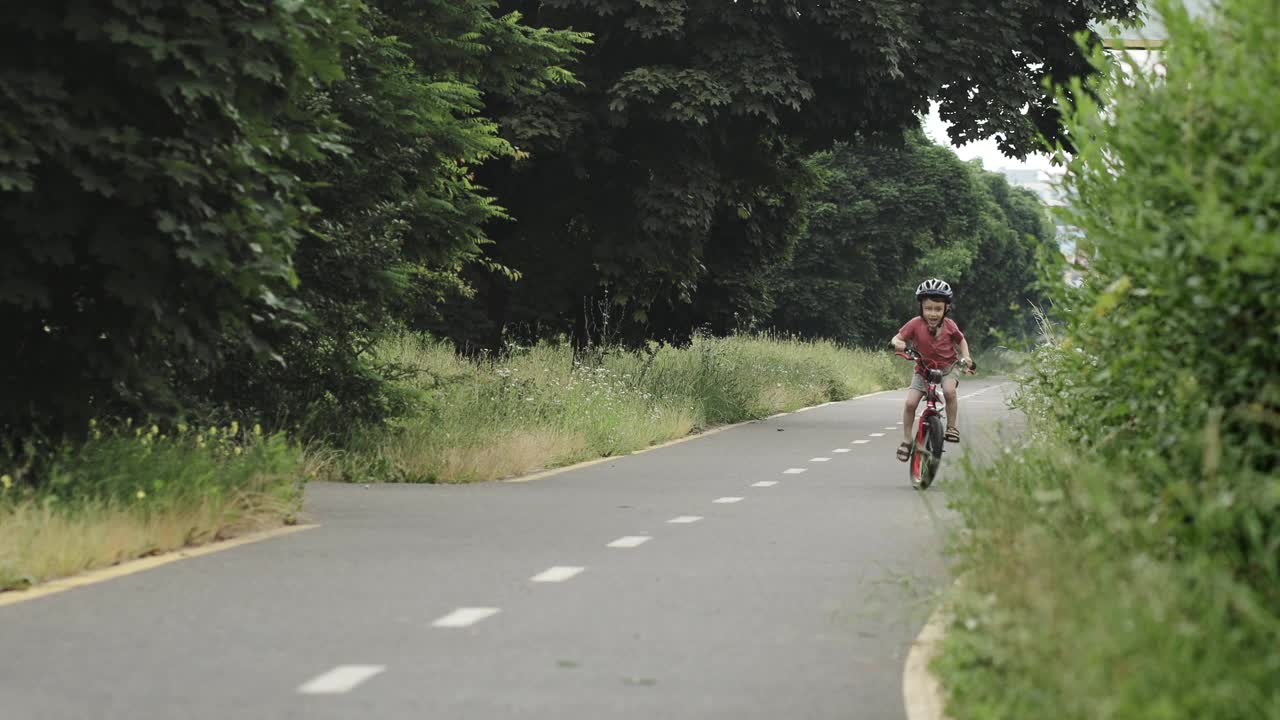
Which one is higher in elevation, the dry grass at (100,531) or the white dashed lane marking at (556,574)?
the dry grass at (100,531)

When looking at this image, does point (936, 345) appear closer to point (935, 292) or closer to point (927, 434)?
point (935, 292)

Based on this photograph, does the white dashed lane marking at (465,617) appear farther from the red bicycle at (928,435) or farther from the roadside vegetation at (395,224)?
the red bicycle at (928,435)

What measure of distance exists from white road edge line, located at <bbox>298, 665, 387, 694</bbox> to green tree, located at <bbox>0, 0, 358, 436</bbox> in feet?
13.2

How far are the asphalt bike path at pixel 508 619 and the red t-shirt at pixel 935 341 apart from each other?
2840 millimetres

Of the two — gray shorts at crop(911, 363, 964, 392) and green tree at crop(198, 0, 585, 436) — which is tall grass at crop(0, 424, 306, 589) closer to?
green tree at crop(198, 0, 585, 436)

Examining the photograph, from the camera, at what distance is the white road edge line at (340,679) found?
6.74 m

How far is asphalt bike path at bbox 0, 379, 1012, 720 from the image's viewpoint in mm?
6656

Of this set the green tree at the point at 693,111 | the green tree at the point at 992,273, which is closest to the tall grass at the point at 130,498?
the green tree at the point at 693,111

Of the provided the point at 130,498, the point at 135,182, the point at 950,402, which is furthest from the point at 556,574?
the point at 950,402

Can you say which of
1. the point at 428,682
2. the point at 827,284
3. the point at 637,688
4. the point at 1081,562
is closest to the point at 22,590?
the point at 428,682

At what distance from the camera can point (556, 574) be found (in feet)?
33.1

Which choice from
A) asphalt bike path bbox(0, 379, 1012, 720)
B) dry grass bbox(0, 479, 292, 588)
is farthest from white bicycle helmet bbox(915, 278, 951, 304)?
dry grass bbox(0, 479, 292, 588)

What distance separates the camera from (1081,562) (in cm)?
652

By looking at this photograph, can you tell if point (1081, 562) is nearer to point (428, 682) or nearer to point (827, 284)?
point (428, 682)
